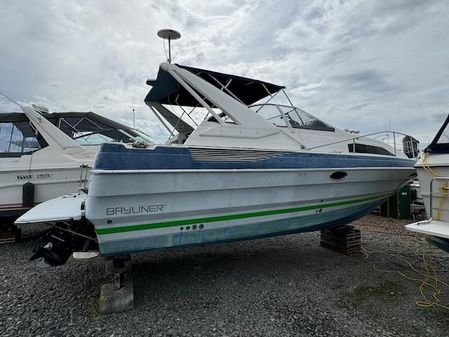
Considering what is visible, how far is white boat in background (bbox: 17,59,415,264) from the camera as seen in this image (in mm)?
2922

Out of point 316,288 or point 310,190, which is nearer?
point 316,288

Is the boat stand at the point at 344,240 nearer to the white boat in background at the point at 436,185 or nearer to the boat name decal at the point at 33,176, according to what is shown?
the white boat in background at the point at 436,185

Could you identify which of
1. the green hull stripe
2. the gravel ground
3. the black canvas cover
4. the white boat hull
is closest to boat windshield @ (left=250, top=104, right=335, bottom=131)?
the black canvas cover

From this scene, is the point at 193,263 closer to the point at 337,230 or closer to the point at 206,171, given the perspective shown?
the point at 206,171

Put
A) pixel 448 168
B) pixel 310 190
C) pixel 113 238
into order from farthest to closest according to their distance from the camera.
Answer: pixel 310 190
pixel 448 168
pixel 113 238

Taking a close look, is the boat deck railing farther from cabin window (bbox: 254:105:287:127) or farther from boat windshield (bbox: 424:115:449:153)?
cabin window (bbox: 254:105:287:127)

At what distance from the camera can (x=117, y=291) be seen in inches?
125

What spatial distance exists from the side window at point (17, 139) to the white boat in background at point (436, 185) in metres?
6.51

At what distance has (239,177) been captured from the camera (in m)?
3.38

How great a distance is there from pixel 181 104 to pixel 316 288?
12.2 feet

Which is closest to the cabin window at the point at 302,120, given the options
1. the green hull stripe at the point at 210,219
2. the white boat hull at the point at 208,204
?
the white boat hull at the point at 208,204

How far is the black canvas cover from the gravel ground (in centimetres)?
270

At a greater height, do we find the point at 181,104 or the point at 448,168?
the point at 181,104

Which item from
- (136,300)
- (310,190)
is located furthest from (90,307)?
(310,190)
